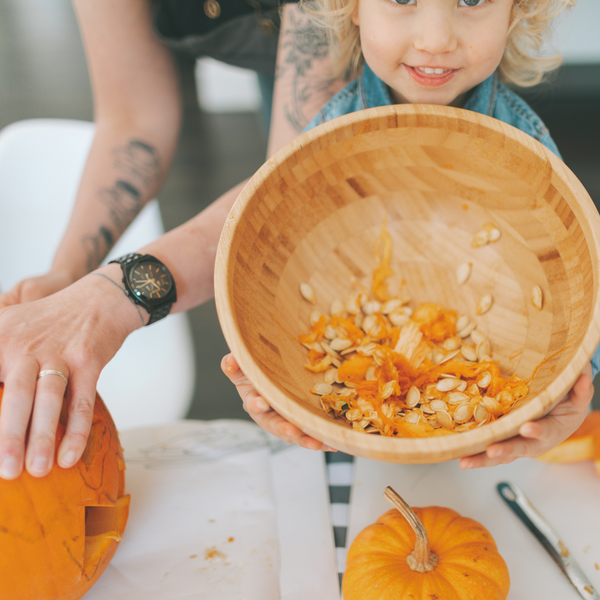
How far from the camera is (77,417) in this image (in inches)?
26.6

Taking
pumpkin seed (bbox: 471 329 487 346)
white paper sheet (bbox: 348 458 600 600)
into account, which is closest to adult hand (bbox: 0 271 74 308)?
white paper sheet (bbox: 348 458 600 600)

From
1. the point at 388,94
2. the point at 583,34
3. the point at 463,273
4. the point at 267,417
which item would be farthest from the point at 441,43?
the point at 583,34

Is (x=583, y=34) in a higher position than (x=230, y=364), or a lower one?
higher

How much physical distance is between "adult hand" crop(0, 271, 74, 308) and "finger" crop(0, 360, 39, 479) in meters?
0.23

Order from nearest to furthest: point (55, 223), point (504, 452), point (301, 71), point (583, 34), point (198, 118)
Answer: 1. point (504, 452)
2. point (301, 71)
3. point (55, 223)
4. point (583, 34)
5. point (198, 118)

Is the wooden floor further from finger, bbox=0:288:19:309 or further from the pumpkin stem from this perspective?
the pumpkin stem

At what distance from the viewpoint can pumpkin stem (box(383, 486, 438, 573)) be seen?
0.68 meters

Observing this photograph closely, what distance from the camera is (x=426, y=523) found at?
0.76m

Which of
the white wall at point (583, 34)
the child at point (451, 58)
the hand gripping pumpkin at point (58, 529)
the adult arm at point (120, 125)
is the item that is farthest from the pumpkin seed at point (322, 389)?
the white wall at point (583, 34)

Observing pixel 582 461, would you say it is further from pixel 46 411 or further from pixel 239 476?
pixel 46 411

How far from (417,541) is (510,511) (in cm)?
25

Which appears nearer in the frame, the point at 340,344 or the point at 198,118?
the point at 340,344

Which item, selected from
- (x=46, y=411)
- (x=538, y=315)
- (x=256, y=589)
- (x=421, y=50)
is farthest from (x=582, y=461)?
(x=46, y=411)

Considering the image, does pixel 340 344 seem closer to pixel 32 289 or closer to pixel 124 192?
pixel 32 289
